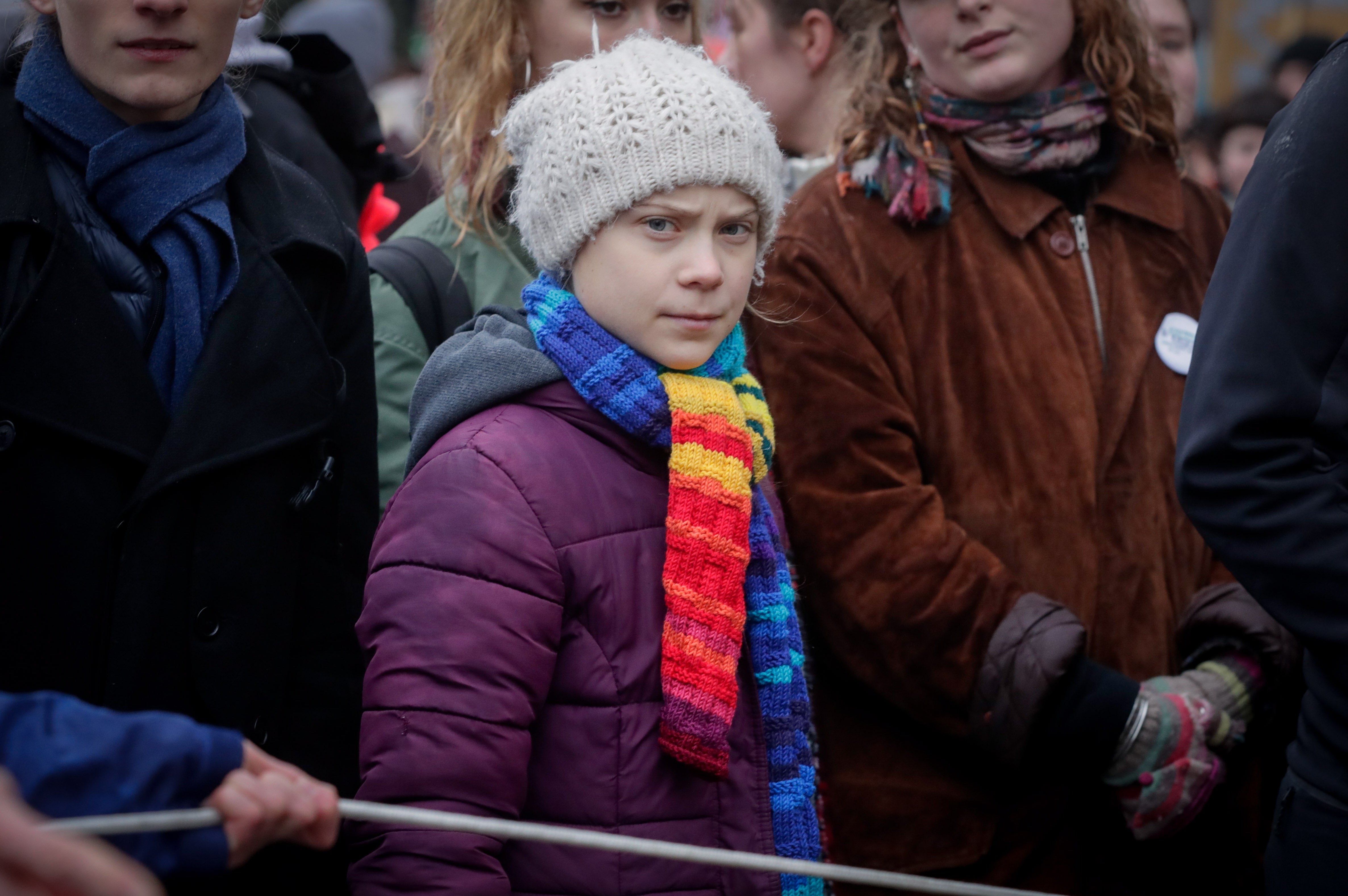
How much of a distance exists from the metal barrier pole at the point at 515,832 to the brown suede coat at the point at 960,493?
31.2 inches

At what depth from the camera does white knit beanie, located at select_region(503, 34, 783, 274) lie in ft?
6.55

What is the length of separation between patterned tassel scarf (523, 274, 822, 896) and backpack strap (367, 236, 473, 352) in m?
0.53

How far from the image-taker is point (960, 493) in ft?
8.46

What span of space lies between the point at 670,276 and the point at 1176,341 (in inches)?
46.4

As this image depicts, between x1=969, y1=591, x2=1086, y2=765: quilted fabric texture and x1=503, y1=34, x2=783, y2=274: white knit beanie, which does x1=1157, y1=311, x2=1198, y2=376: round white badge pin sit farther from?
x1=503, y1=34, x2=783, y2=274: white knit beanie

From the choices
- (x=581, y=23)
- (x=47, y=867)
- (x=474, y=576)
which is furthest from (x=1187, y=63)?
(x=47, y=867)

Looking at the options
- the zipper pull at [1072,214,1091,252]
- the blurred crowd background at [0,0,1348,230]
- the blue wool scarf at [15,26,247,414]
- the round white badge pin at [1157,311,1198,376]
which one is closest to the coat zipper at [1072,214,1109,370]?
the zipper pull at [1072,214,1091,252]

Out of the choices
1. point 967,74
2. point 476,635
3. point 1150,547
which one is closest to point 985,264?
point 967,74

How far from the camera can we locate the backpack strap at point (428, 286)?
8.53 feet

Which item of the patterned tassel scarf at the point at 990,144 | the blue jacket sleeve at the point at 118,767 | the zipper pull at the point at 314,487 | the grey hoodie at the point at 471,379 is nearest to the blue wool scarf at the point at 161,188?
the zipper pull at the point at 314,487

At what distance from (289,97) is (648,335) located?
171 cm

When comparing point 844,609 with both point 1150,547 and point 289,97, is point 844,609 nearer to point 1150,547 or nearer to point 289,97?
point 1150,547

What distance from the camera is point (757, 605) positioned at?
2.05 meters

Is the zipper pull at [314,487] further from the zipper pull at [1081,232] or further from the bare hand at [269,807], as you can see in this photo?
the zipper pull at [1081,232]
